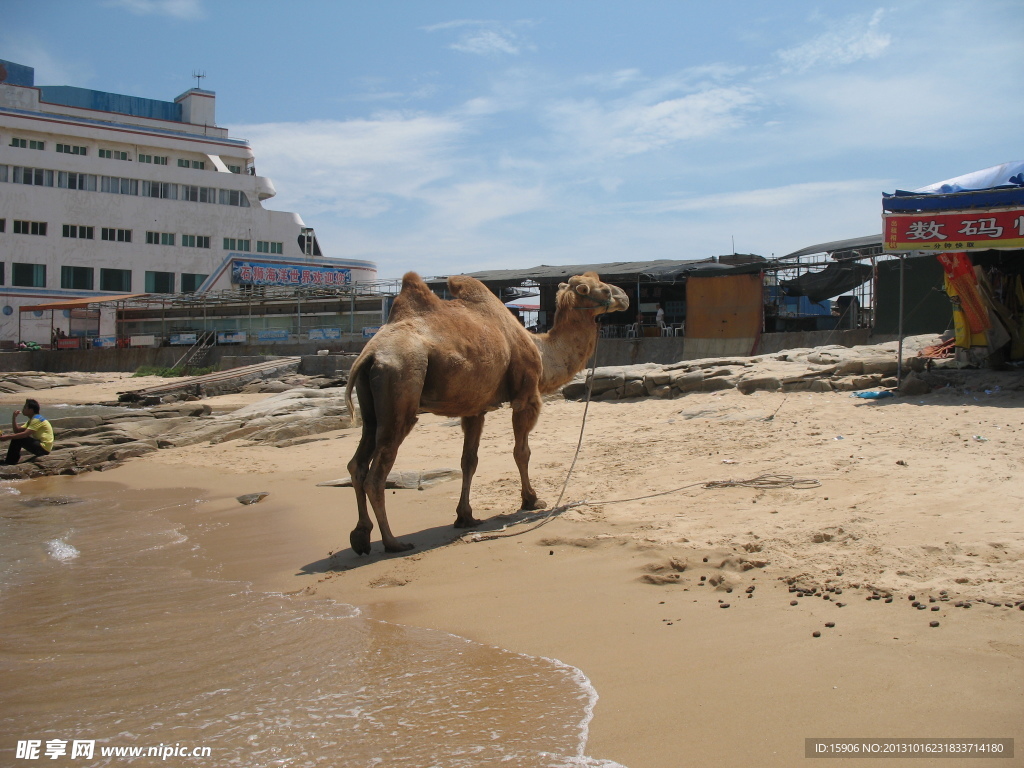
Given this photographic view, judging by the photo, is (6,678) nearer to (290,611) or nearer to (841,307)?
(290,611)

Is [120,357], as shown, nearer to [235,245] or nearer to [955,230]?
[235,245]

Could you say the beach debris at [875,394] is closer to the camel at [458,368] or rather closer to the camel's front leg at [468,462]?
the camel at [458,368]

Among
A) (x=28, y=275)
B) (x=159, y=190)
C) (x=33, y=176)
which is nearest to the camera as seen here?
(x=28, y=275)

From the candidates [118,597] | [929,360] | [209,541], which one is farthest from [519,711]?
[929,360]

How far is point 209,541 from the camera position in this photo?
8.06 metres

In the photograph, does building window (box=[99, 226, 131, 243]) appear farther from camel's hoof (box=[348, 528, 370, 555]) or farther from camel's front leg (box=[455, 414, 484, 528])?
camel's hoof (box=[348, 528, 370, 555])

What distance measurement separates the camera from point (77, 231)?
2168 inches

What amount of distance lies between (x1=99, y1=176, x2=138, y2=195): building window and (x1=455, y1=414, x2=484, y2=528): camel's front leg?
5693 cm

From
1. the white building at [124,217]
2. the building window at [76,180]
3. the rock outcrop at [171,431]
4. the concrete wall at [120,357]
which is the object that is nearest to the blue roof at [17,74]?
the white building at [124,217]

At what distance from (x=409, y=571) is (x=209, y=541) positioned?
116 inches

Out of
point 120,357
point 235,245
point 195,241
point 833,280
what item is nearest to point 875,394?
point 833,280

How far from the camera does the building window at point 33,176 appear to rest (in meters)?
53.8

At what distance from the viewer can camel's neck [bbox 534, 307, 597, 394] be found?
8812 millimetres

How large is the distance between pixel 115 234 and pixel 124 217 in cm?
136
